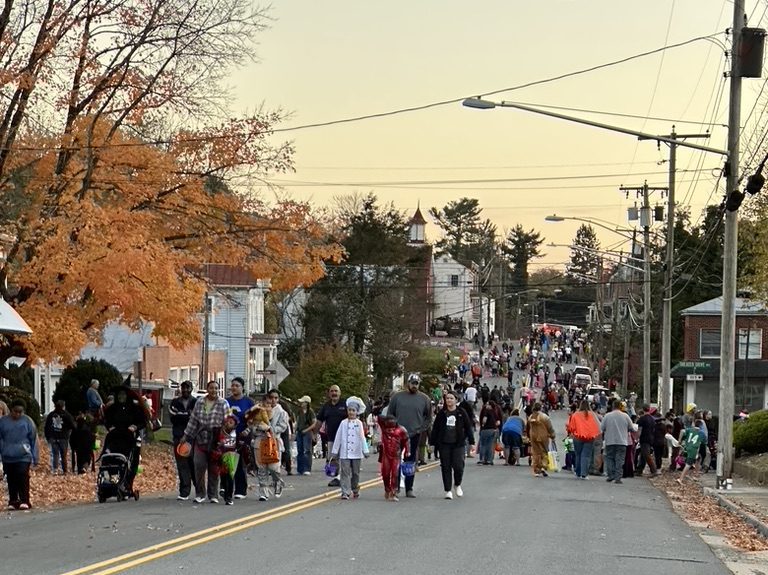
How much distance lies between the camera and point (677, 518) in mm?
18734

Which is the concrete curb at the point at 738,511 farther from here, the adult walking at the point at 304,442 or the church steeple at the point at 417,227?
the church steeple at the point at 417,227

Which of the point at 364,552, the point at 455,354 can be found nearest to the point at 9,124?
the point at 364,552

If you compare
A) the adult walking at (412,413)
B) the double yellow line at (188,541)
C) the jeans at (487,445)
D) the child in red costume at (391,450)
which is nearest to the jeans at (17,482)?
the double yellow line at (188,541)

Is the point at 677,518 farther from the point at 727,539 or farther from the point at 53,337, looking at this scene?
the point at 53,337

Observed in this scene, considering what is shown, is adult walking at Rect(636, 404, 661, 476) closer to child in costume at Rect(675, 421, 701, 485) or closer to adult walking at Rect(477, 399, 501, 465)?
child in costume at Rect(675, 421, 701, 485)

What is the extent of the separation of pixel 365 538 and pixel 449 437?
20.0ft

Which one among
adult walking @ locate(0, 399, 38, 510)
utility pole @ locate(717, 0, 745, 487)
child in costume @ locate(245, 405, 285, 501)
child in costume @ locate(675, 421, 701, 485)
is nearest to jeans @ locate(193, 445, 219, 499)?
child in costume @ locate(245, 405, 285, 501)

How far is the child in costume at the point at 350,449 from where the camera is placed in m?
19.1

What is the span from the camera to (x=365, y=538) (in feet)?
45.0

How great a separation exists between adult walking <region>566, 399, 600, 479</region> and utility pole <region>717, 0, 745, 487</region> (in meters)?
3.61

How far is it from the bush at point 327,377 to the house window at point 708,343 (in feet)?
65.0

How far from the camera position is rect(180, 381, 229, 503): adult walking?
18312 mm

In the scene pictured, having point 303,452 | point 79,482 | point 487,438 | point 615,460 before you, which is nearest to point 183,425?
point 79,482

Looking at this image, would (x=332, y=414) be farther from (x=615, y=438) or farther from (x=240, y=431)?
(x=615, y=438)
